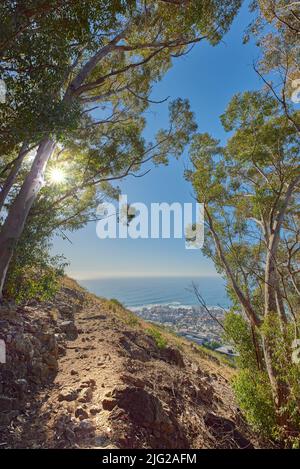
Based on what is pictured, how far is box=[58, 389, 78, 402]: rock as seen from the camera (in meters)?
3.72

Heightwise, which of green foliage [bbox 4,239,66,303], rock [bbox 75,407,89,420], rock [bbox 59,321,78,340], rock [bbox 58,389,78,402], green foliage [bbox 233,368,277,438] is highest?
green foliage [bbox 4,239,66,303]

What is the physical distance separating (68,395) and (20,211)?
11.1ft

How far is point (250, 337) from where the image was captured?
250 inches

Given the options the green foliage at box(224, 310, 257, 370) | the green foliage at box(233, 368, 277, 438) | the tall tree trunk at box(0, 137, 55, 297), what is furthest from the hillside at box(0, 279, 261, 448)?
the tall tree trunk at box(0, 137, 55, 297)

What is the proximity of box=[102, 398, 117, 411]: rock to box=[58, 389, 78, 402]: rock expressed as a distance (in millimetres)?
525

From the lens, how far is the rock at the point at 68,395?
3.72 metres

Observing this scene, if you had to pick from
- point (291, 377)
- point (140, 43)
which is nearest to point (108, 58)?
point (140, 43)

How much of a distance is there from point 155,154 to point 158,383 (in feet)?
22.7

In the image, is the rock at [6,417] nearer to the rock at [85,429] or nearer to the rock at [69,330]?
the rock at [85,429]

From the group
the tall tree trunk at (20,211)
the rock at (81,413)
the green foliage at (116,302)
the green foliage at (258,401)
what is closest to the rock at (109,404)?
the rock at (81,413)

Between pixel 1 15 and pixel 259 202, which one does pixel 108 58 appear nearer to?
pixel 1 15

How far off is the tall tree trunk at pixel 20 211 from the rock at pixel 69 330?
2.83 metres

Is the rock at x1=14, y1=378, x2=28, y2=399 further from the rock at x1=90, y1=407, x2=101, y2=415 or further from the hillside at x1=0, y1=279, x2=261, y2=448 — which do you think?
the rock at x1=90, y1=407, x2=101, y2=415

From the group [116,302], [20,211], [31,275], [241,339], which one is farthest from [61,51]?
[116,302]
